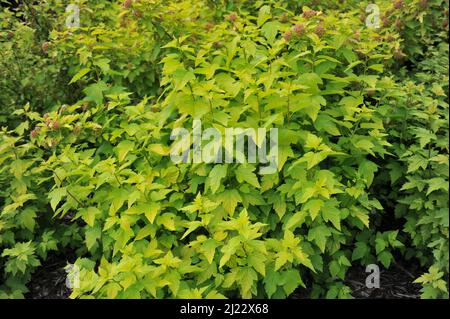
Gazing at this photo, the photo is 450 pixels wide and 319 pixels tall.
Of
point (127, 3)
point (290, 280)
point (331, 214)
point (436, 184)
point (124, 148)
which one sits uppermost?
point (127, 3)

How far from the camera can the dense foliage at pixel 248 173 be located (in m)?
2.89

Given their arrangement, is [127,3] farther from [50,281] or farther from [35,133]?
[50,281]

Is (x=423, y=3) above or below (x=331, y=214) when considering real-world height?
above

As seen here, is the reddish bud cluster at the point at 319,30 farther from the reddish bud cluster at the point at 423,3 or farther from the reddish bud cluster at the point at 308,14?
the reddish bud cluster at the point at 423,3

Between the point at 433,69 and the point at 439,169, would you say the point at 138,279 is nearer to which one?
the point at 439,169

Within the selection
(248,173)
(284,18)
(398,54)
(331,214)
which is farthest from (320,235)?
(284,18)

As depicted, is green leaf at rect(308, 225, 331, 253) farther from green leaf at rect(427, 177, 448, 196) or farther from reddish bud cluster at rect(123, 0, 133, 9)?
reddish bud cluster at rect(123, 0, 133, 9)

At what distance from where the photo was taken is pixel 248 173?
9.79 feet

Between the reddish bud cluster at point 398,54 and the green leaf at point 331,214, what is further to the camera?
the reddish bud cluster at point 398,54

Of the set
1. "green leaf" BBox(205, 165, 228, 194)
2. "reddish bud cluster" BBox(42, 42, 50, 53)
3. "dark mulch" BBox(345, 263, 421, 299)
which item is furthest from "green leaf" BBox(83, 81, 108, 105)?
"dark mulch" BBox(345, 263, 421, 299)

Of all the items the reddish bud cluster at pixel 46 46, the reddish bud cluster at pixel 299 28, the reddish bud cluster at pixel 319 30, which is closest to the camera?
the reddish bud cluster at pixel 299 28

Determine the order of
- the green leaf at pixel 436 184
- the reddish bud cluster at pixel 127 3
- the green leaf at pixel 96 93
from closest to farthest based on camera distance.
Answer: the green leaf at pixel 436 184
the reddish bud cluster at pixel 127 3
the green leaf at pixel 96 93

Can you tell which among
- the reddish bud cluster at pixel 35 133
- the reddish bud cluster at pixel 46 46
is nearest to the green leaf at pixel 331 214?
the reddish bud cluster at pixel 35 133

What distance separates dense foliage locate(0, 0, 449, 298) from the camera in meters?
2.89
